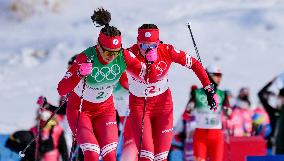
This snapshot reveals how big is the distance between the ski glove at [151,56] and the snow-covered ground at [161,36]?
54.1 feet

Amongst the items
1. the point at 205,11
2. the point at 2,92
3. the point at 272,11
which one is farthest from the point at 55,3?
the point at 2,92


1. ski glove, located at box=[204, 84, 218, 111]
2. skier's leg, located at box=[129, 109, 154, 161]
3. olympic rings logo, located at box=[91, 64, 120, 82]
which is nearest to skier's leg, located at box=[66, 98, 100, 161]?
olympic rings logo, located at box=[91, 64, 120, 82]

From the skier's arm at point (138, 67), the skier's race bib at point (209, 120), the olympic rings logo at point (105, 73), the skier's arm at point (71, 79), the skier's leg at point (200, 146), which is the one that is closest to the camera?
the skier's arm at point (71, 79)

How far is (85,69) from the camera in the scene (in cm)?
928

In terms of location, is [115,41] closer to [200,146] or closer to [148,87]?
[148,87]

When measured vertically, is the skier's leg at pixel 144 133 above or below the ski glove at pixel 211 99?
below

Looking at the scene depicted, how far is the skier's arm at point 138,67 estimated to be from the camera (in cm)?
984

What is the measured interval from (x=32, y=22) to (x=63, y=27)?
10.7 ft

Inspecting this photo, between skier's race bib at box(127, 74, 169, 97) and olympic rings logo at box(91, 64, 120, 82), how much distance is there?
2.32ft

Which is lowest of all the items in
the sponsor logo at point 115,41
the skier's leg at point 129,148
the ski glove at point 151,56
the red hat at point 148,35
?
the skier's leg at point 129,148

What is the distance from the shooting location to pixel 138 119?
1036 centimetres

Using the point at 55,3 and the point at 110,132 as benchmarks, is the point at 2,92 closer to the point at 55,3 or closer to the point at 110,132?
the point at 55,3

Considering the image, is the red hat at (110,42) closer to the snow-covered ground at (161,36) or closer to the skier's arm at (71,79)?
the skier's arm at (71,79)

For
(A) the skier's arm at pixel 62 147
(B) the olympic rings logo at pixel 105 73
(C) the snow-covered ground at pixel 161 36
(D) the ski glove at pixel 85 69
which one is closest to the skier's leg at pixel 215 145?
(A) the skier's arm at pixel 62 147
